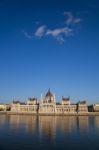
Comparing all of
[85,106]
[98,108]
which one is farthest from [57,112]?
[98,108]

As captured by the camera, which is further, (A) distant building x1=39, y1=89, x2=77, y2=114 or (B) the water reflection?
(A) distant building x1=39, y1=89, x2=77, y2=114

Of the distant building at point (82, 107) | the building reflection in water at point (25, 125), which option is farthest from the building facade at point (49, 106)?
the building reflection in water at point (25, 125)

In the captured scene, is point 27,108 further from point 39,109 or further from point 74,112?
point 74,112

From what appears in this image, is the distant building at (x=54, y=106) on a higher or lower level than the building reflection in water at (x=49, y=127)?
higher

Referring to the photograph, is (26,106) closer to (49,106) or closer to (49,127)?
(49,106)

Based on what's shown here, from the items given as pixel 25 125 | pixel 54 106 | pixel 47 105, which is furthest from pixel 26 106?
pixel 25 125

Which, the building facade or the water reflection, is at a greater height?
the building facade

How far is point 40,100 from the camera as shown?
154500 mm

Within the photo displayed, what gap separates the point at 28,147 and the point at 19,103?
126 meters

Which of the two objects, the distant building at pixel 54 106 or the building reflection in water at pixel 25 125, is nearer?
the building reflection in water at pixel 25 125

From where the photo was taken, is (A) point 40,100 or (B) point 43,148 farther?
(A) point 40,100

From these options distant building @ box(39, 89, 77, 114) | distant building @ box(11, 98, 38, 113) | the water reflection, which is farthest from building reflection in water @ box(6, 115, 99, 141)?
distant building @ box(11, 98, 38, 113)

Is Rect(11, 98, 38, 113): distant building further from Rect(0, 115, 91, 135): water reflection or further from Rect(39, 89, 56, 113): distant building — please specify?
Rect(0, 115, 91, 135): water reflection

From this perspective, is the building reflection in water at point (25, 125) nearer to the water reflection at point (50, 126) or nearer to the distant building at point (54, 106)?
the water reflection at point (50, 126)
